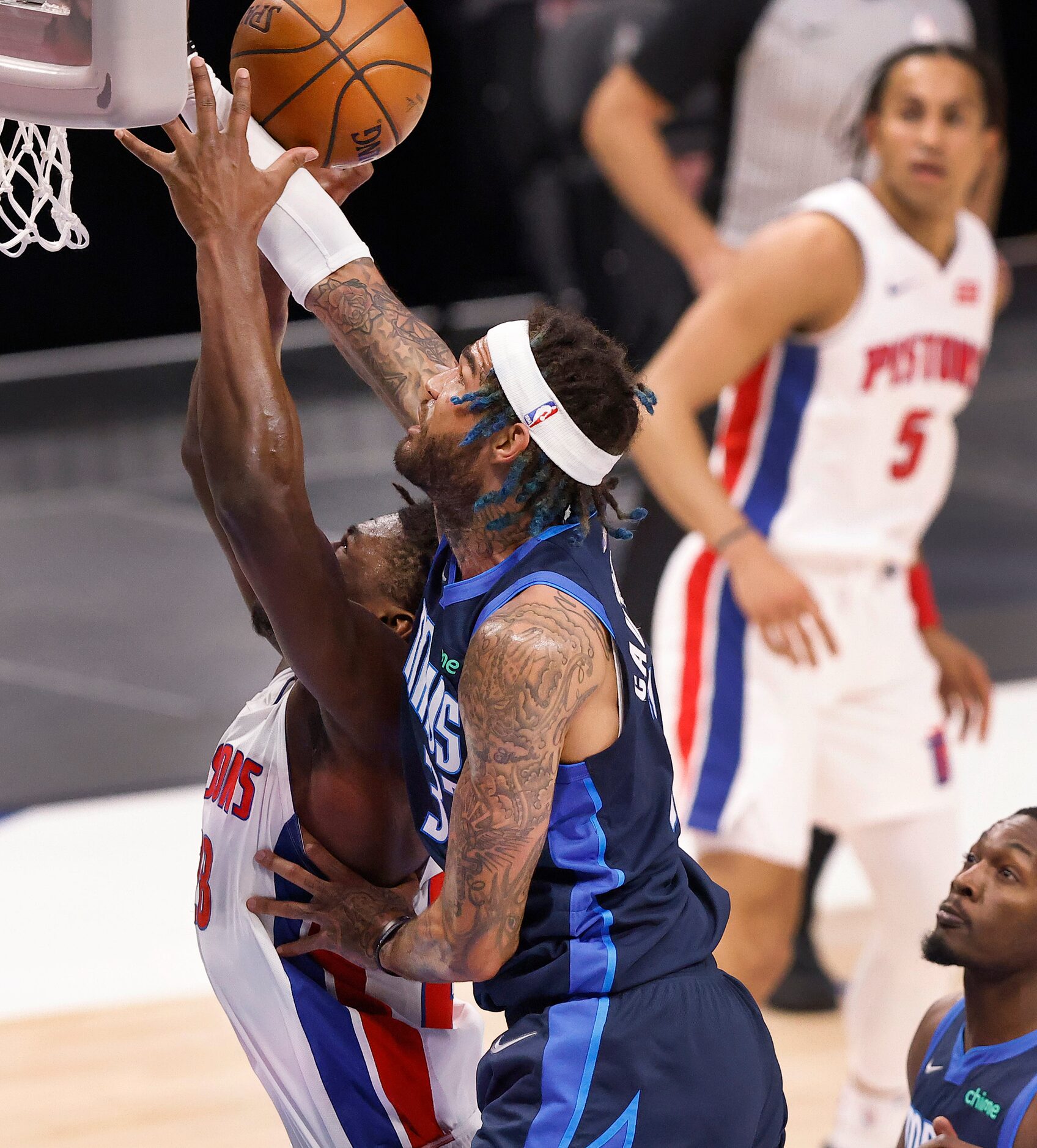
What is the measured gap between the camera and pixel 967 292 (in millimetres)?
4816

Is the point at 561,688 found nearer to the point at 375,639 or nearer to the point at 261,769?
the point at 375,639

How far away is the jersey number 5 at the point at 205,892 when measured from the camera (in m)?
2.79

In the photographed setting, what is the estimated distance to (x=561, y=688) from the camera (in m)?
2.24

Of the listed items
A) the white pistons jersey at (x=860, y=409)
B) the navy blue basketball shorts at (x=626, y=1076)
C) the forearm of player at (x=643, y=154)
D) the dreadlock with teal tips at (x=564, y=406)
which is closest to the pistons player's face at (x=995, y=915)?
the navy blue basketball shorts at (x=626, y=1076)

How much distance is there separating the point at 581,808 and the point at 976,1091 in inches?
34.3

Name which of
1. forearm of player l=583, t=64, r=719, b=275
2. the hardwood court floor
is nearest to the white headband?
the hardwood court floor

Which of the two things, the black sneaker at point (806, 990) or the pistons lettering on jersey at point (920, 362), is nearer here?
the pistons lettering on jersey at point (920, 362)

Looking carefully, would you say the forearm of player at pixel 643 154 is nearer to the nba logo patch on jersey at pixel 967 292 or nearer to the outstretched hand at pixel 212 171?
the nba logo patch on jersey at pixel 967 292

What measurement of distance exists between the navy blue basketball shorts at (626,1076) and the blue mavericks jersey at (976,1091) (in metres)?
0.45

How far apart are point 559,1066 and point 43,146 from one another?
1.55m

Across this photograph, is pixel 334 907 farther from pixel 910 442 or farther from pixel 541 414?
pixel 910 442

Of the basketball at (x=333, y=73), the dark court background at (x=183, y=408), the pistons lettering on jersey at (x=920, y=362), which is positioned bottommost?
the dark court background at (x=183, y=408)

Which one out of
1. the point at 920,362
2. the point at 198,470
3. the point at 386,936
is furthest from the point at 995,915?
the point at 920,362

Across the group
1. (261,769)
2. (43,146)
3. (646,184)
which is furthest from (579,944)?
(646,184)
